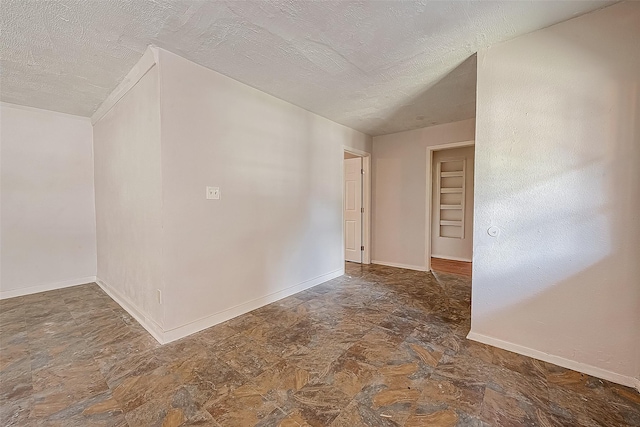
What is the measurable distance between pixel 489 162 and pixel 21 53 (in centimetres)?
391

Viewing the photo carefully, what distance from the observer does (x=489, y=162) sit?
209 cm

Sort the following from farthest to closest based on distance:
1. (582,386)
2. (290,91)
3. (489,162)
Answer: (290,91)
(489,162)
(582,386)

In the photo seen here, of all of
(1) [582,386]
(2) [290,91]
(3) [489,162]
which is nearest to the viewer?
(1) [582,386]

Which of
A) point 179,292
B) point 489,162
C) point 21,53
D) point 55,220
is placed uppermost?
point 21,53

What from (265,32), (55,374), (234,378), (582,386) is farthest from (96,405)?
(582,386)

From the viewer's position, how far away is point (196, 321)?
2.35 meters

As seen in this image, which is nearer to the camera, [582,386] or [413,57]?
[582,386]

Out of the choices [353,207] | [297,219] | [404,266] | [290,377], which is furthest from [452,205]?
[290,377]

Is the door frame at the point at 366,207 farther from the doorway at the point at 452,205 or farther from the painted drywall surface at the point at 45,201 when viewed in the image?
the painted drywall surface at the point at 45,201

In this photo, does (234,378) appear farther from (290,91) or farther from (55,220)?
(55,220)

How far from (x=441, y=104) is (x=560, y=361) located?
2840 mm

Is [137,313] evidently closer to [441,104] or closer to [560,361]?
[560,361]

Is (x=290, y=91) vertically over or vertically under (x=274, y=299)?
over

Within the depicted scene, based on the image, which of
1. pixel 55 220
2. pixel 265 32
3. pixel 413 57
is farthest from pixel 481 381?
pixel 55 220
